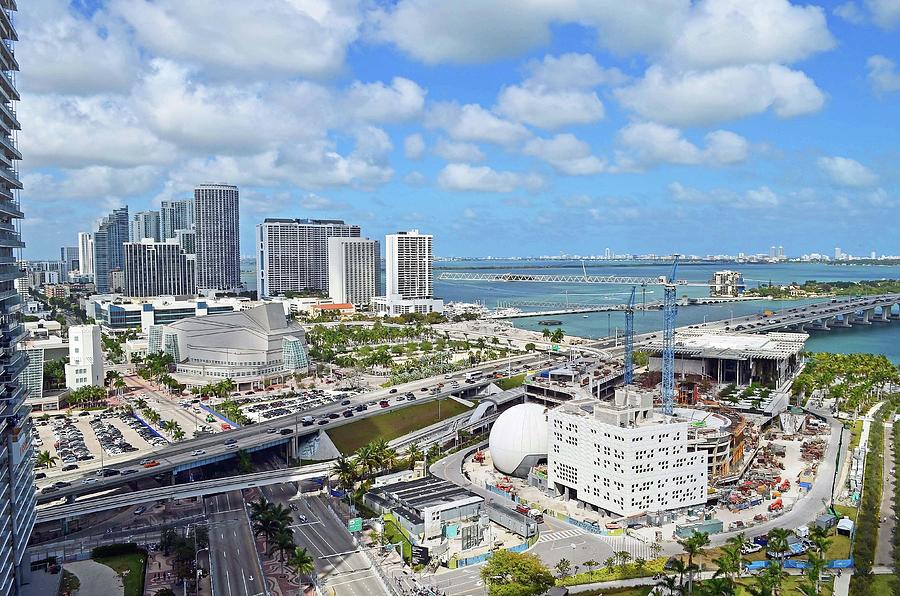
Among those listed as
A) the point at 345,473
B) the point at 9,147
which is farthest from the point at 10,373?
the point at 345,473

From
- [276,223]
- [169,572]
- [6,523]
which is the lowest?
[169,572]

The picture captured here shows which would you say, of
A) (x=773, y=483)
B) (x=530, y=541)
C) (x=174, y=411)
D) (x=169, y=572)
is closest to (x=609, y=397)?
(x=773, y=483)

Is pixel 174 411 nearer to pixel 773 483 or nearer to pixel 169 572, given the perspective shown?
pixel 169 572

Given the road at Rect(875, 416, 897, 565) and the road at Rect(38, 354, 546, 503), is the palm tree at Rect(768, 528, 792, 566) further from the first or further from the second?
the road at Rect(38, 354, 546, 503)

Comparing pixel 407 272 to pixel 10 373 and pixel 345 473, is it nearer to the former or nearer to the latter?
pixel 345 473

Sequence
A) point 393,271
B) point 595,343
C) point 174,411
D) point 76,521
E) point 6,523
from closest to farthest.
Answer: point 6,523 < point 76,521 < point 174,411 < point 595,343 < point 393,271

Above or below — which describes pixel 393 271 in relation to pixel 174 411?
above
